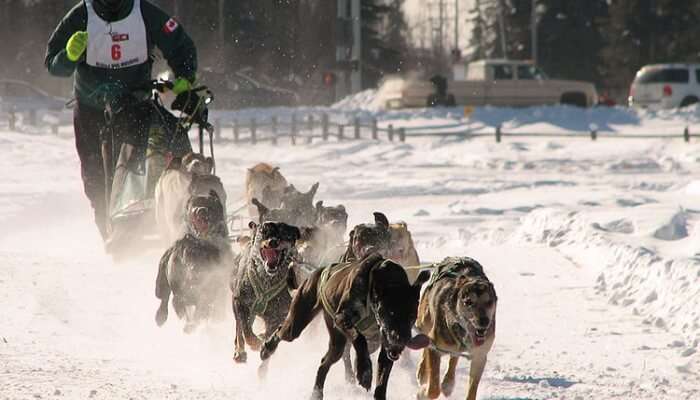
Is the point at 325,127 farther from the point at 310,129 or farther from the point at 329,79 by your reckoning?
the point at 329,79

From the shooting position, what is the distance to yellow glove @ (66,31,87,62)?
35.5 ft

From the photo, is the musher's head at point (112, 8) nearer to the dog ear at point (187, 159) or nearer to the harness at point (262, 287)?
the dog ear at point (187, 159)

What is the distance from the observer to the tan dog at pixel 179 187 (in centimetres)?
1014

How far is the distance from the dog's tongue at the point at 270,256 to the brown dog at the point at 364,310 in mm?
397

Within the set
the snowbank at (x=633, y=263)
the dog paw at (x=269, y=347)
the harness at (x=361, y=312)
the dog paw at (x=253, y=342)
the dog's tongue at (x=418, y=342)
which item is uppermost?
the harness at (x=361, y=312)

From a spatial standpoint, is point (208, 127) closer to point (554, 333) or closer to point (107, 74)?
Result: point (107, 74)

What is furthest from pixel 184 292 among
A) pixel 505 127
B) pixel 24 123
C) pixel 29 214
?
pixel 24 123

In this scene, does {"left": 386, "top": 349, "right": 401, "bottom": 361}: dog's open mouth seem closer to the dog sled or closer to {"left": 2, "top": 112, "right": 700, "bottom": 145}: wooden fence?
the dog sled

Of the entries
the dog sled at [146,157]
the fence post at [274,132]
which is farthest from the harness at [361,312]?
the fence post at [274,132]

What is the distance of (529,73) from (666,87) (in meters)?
4.57

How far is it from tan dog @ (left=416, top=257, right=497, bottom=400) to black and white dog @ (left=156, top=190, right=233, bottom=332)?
83.1 inches

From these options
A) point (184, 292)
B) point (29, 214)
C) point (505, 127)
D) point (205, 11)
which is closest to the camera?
point (184, 292)

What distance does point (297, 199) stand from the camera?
1068cm

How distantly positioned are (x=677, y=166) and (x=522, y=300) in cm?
1754
